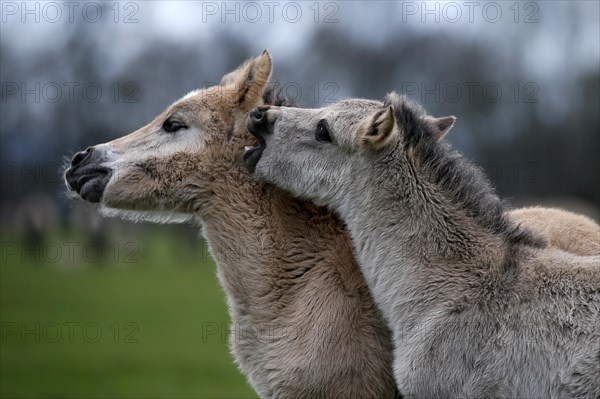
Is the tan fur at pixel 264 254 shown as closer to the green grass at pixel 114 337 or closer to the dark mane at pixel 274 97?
the dark mane at pixel 274 97

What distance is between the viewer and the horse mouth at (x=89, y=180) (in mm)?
8195

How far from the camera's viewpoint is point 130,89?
48.2m

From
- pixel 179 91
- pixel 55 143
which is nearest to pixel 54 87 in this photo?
pixel 55 143

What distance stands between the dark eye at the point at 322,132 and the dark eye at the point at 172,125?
1.31 metres

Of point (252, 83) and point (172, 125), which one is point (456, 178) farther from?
point (172, 125)

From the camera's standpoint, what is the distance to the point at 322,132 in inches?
307

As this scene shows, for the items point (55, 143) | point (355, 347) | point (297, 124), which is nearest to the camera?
point (355, 347)

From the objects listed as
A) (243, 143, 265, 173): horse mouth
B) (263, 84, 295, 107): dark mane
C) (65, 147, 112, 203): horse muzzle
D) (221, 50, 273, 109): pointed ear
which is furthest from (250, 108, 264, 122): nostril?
(65, 147, 112, 203): horse muzzle

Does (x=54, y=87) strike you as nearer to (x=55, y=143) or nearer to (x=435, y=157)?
(x=55, y=143)

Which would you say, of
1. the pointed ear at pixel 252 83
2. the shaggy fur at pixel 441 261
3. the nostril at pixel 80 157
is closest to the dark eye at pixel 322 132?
the shaggy fur at pixel 441 261

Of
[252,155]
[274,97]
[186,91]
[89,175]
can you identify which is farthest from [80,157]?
[186,91]

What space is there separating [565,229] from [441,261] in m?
1.95

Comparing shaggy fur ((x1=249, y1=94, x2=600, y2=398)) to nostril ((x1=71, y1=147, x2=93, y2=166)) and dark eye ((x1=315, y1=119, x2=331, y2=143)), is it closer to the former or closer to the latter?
dark eye ((x1=315, y1=119, x2=331, y2=143))

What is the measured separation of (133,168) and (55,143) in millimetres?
40344
